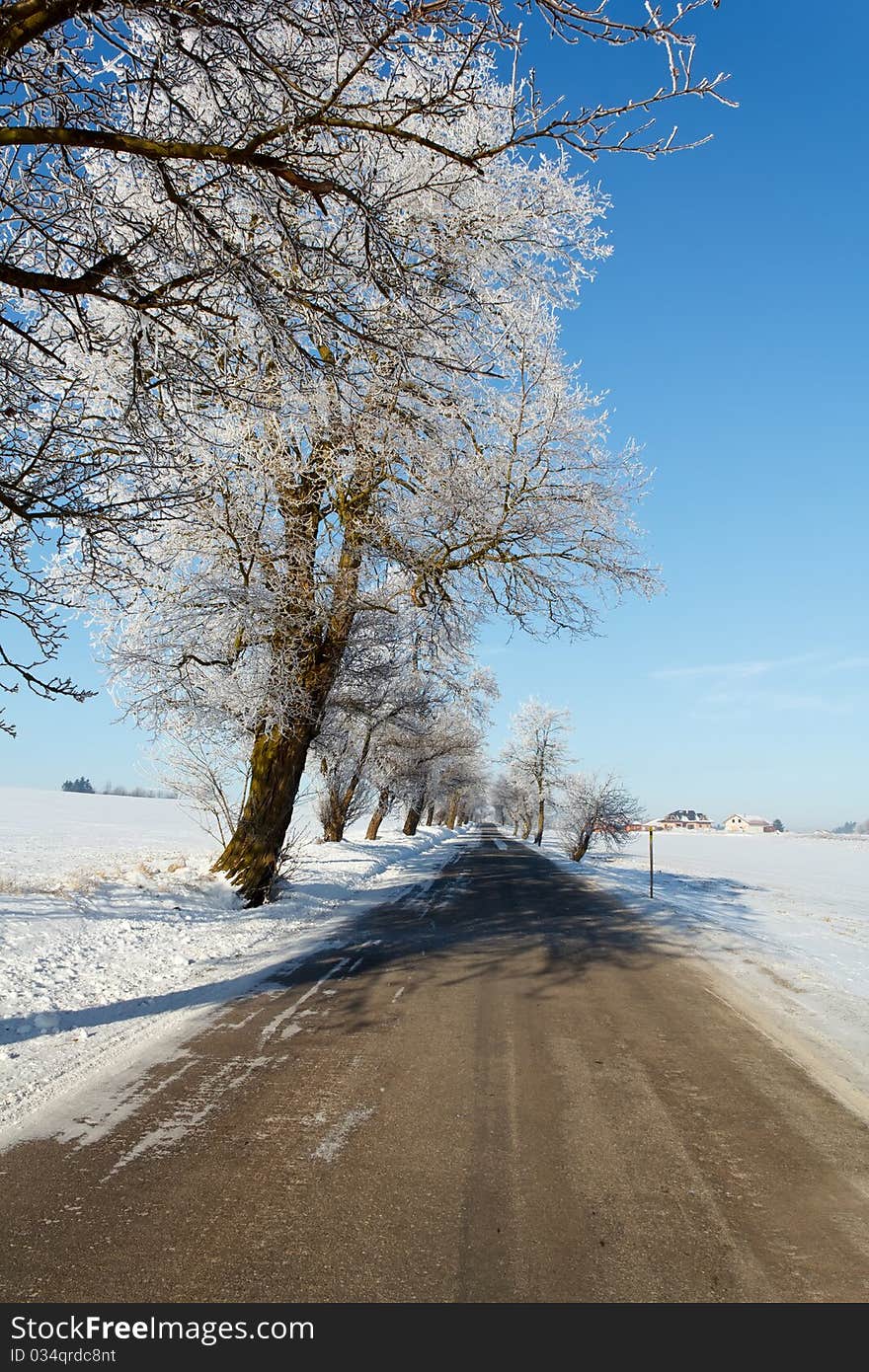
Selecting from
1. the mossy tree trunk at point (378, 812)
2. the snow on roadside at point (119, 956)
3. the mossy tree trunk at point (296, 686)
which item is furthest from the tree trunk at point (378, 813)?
the mossy tree trunk at point (296, 686)

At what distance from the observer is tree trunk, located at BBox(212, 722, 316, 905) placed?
12273mm

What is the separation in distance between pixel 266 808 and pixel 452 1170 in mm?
9556

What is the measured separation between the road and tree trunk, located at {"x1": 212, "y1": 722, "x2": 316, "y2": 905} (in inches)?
237

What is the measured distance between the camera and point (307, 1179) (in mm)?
3316

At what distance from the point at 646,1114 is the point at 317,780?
2251 centimetres

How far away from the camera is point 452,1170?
3.47 meters

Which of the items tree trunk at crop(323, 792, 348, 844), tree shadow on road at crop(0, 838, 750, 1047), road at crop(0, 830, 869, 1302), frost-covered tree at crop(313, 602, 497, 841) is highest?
frost-covered tree at crop(313, 602, 497, 841)

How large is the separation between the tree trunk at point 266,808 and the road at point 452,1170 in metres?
6.01

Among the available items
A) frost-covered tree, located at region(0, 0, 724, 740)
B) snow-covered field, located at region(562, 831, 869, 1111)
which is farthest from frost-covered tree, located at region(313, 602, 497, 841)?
frost-covered tree, located at region(0, 0, 724, 740)

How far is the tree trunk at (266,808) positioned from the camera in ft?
40.3

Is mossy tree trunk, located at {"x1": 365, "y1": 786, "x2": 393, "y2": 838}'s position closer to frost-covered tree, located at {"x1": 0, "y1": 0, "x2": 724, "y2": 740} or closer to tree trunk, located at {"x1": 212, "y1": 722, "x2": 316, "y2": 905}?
tree trunk, located at {"x1": 212, "y1": 722, "x2": 316, "y2": 905}

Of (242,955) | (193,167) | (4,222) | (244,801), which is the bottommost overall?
(242,955)
